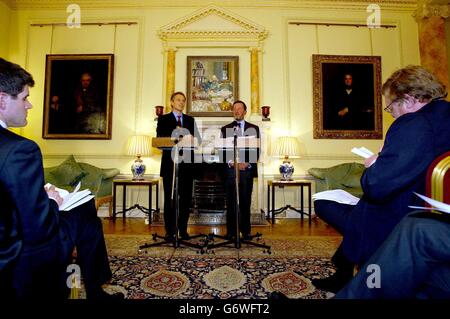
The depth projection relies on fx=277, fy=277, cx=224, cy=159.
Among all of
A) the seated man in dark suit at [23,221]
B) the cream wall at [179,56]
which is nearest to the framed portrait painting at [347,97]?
the cream wall at [179,56]

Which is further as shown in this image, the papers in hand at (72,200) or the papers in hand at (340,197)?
the papers in hand at (340,197)

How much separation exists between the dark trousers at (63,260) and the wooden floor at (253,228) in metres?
2.39

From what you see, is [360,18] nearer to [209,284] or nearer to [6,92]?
[209,284]

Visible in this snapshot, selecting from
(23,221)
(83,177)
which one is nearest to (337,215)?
(23,221)

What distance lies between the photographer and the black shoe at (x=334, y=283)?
2005 millimetres

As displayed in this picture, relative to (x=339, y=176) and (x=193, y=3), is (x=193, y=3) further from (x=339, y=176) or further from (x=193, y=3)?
(x=339, y=176)

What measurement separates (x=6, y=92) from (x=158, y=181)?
4.11 metres

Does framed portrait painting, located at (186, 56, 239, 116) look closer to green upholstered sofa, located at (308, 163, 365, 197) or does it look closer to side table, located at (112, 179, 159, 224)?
side table, located at (112, 179, 159, 224)

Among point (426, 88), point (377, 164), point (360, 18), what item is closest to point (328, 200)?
point (377, 164)

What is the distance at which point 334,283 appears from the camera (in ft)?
6.68

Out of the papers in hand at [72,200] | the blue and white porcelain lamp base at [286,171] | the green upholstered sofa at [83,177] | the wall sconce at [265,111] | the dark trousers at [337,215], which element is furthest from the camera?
the wall sconce at [265,111]

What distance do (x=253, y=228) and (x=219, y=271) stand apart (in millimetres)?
2127

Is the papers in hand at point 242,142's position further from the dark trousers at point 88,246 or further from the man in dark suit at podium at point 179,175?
the dark trousers at point 88,246

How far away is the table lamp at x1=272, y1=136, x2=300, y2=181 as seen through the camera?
520 cm
